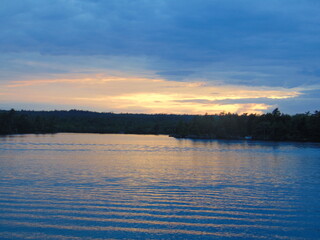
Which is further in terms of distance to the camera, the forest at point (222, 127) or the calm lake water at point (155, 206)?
the forest at point (222, 127)

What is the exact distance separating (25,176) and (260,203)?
562 inches

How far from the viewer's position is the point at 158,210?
13773mm

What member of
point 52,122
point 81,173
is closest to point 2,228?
point 81,173

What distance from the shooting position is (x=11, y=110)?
104625mm

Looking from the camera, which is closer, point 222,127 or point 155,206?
point 155,206

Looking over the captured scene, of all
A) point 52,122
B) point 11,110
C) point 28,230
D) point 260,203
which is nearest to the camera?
point 28,230

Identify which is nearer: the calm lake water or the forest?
the calm lake water

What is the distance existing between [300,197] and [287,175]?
8.15m

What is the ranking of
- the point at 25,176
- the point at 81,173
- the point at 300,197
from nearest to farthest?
the point at 300,197 → the point at 25,176 → the point at 81,173

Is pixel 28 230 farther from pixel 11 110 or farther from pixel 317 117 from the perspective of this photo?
pixel 11 110

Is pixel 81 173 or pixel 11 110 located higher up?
pixel 11 110

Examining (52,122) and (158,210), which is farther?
(52,122)

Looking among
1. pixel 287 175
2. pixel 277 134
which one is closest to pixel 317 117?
pixel 277 134

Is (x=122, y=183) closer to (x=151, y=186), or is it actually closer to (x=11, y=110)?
(x=151, y=186)
